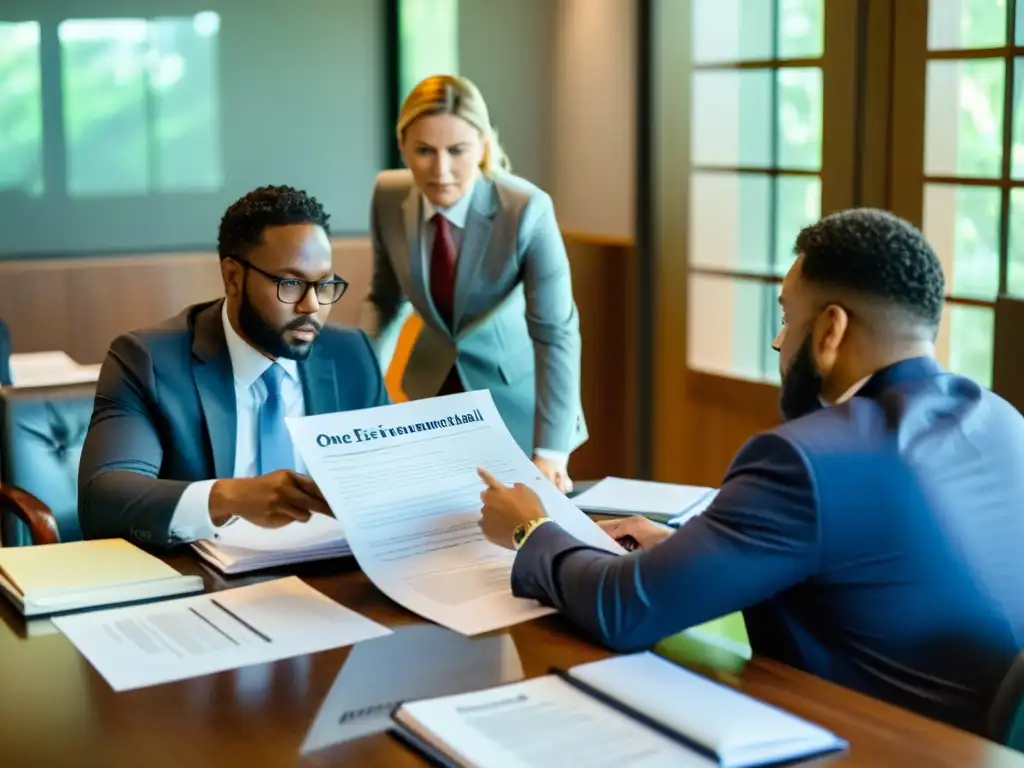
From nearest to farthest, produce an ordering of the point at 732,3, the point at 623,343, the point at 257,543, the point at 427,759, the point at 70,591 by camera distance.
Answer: the point at 427,759
the point at 70,591
the point at 257,543
the point at 732,3
the point at 623,343

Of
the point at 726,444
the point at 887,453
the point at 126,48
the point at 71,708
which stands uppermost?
the point at 126,48

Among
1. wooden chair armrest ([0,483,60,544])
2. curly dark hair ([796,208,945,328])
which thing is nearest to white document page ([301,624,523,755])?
curly dark hair ([796,208,945,328])

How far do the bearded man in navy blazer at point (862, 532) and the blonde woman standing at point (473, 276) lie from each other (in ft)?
4.22

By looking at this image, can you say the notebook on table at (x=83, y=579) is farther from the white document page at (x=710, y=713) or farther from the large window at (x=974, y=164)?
the large window at (x=974, y=164)

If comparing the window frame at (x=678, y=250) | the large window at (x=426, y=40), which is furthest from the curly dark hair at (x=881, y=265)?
the large window at (x=426, y=40)

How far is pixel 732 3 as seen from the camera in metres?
4.49

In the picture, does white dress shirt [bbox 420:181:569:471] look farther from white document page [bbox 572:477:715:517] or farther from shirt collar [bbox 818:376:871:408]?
shirt collar [bbox 818:376:871:408]

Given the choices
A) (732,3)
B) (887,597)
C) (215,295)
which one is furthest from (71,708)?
(215,295)

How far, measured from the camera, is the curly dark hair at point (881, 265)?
166 centimetres

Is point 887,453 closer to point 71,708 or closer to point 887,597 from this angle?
point 887,597

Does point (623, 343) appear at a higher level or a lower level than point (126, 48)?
lower

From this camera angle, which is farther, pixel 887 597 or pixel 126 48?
pixel 126 48

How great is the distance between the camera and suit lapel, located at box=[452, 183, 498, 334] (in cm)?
318

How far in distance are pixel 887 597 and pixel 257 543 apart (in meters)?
0.87
